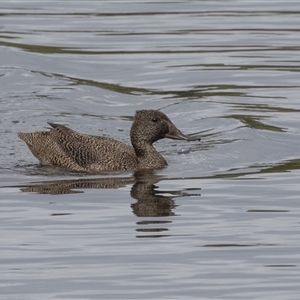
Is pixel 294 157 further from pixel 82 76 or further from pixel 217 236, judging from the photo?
pixel 82 76

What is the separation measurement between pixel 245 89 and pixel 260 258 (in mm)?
10979

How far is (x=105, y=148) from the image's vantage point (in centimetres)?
1686

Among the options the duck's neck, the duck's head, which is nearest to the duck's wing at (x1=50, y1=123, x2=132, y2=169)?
the duck's neck

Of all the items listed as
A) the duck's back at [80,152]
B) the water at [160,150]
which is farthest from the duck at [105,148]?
the water at [160,150]

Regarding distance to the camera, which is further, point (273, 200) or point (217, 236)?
point (273, 200)

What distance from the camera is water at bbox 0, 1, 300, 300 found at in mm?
11203

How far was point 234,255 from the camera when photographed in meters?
11.7

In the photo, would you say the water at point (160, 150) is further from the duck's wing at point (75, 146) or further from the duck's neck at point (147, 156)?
the duck's wing at point (75, 146)

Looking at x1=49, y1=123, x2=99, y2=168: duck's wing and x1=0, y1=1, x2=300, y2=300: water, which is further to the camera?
x1=49, y1=123, x2=99, y2=168: duck's wing

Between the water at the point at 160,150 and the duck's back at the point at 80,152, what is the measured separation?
0.29 meters

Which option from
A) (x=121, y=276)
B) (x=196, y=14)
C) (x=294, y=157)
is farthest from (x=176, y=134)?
(x=196, y=14)

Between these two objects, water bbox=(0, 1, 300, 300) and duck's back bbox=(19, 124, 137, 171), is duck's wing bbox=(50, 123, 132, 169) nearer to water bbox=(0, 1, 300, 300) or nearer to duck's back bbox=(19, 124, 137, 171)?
duck's back bbox=(19, 124, 137, 171)

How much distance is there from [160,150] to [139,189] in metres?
3.44

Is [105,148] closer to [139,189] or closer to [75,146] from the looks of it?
[75,146]
